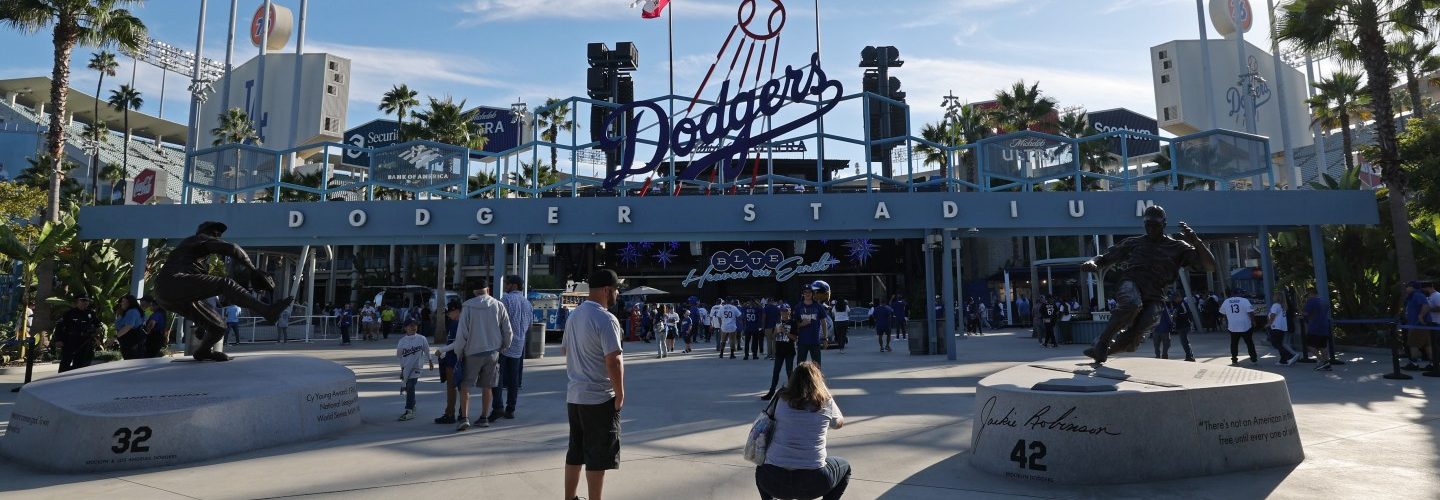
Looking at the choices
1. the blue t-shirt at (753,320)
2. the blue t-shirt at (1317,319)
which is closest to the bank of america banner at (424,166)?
the blue t-shirt at (753,320)

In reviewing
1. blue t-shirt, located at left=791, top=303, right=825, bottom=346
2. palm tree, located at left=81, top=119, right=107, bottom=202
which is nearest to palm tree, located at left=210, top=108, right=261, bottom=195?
palm tree, located at left=81, top=119, right=107, bottom=202

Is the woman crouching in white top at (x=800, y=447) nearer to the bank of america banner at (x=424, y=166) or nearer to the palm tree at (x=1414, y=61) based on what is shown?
the bank of america banner at (x=424, y=166)

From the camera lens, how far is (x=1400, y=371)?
1155cm

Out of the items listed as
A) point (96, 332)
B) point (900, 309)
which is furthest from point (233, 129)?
point (900, 309)

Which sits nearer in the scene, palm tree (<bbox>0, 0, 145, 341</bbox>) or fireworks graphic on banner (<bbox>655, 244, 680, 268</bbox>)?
palm tree (<bbox>0, 0, 145, 341</bbox>)

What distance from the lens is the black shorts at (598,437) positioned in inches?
176

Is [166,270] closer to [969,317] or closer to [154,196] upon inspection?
[969,317]

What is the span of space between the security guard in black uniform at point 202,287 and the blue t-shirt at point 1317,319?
1553cm

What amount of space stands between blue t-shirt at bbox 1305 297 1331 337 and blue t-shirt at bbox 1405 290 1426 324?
1.19 metres

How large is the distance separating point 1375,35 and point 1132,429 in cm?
1747

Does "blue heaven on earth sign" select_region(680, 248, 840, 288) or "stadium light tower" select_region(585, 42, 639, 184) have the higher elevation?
"stadium light tower" select_region(585, 42, 639, 184)

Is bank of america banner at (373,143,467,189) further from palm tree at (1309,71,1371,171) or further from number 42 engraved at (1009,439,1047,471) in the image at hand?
palm tree at (1309,71,1371,171)

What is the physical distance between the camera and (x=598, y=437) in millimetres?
4477

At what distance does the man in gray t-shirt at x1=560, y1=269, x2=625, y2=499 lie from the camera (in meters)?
4.46
